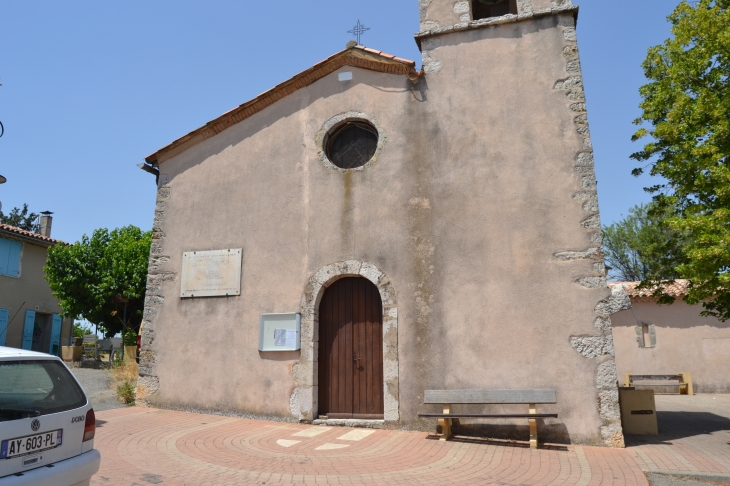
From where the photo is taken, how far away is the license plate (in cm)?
294

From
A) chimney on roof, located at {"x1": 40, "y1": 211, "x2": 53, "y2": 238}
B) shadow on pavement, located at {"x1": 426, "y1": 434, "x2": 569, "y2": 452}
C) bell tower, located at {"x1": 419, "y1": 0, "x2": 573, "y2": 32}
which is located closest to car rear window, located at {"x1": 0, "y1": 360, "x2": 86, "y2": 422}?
shadow on pavement, located at {"x1": 426, "y1": 434, "x2": 569, "y2": 452}

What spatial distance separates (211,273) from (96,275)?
10.7 metres

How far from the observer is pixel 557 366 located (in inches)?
262

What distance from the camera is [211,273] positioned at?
8.41 meters

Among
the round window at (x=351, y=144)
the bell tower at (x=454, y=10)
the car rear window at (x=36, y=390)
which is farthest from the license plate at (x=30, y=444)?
the bell tower at (x=454, y=10)

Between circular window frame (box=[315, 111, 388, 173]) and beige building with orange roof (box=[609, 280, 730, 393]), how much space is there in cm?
921

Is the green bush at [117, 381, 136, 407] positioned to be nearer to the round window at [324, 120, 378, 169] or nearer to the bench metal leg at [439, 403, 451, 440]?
the round window at [324, 120, 378, 169]

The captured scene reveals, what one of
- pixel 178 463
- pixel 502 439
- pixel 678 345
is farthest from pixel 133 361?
pixel 678 345

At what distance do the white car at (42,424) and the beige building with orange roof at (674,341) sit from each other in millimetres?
13340

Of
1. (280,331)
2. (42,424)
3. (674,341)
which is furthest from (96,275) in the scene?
(674,341)

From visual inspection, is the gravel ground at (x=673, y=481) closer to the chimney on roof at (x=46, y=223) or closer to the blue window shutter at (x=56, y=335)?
the blue window shutter at (x=56, y=335)

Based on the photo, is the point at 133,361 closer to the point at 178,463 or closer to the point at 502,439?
the point at 178,463

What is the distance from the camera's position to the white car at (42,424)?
3002mm

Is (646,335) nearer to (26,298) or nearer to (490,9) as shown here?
(490,9)
